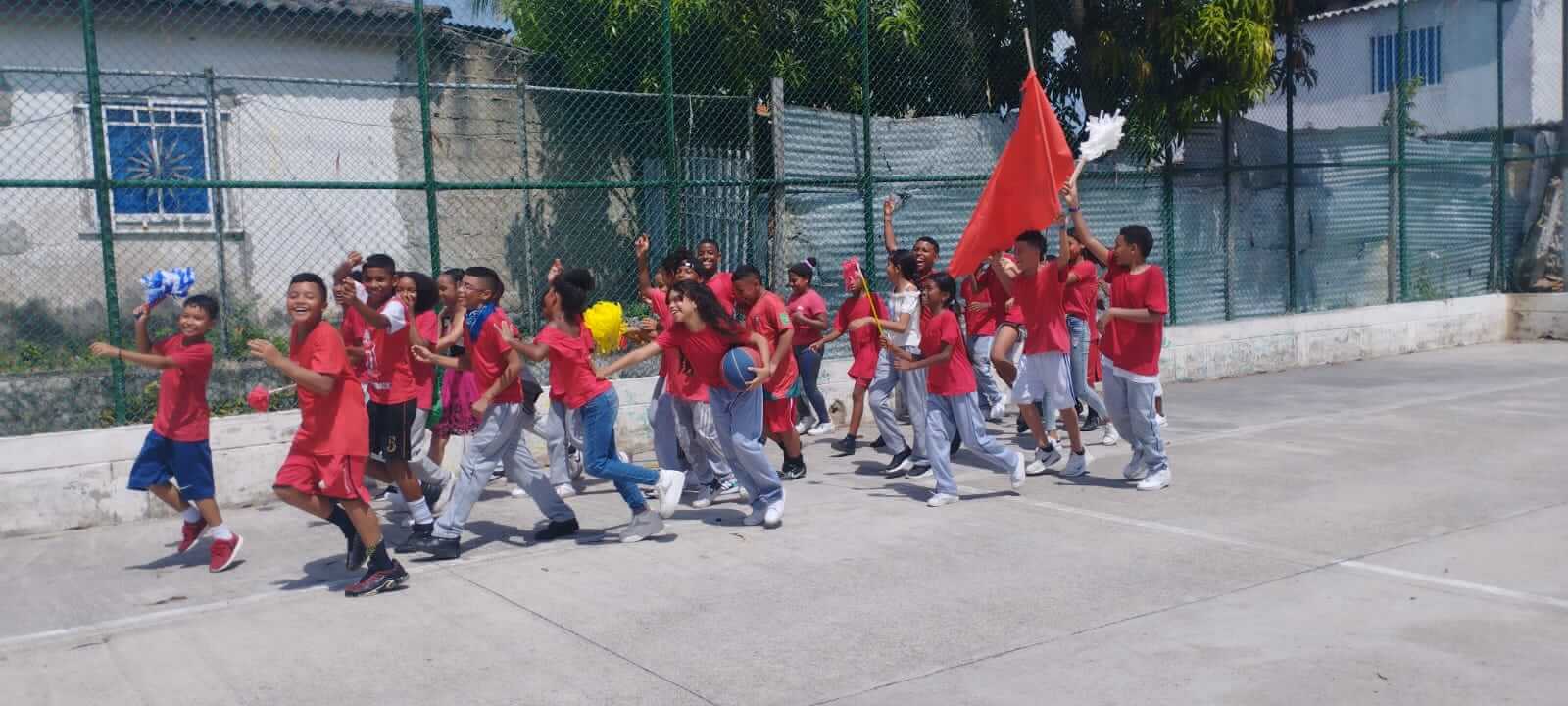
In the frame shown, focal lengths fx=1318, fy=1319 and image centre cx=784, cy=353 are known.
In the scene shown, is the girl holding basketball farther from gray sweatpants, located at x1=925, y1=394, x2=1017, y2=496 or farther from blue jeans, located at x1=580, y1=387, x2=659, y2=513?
gray sweatpants, located at x1=925, y1=394, x2=1017, y2=496

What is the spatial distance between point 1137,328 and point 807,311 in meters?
2.78

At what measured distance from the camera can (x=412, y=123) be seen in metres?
12.8

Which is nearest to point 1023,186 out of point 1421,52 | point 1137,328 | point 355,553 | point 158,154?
point 1137,328

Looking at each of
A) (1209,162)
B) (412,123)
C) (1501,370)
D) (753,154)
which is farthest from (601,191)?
(1501,370)

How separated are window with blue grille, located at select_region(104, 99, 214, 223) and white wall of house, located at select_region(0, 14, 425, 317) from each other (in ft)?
0.58

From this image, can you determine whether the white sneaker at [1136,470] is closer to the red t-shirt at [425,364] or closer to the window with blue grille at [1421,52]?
the red t-shirt at [425,364]

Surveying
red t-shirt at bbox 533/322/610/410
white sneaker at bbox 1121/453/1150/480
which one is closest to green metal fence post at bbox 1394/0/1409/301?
white sneaker at bbox 1121/453/1150/480

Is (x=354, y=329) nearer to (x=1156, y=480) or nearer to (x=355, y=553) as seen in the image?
(x=355, y=553)

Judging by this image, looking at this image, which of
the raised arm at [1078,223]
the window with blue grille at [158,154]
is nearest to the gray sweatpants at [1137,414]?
the raised arm at [1078,223]

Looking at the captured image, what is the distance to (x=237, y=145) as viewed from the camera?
38.8 feet

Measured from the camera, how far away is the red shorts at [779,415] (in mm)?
8734

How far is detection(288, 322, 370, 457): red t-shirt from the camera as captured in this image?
238 inches

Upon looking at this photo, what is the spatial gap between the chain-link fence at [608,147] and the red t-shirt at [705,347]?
263cm

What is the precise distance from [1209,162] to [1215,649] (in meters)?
10.1
